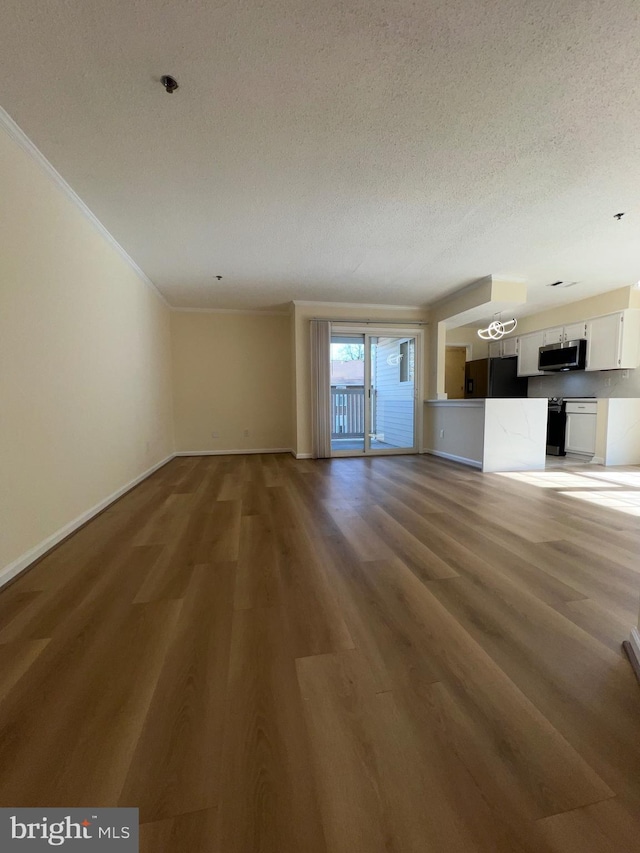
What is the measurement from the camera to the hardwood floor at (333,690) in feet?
2.41

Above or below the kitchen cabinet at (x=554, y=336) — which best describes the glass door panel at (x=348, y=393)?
below

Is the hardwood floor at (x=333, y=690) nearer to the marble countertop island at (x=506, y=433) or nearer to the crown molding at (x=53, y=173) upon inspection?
the marble countertop island at (x=506, y=433)

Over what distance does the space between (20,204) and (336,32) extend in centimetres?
187

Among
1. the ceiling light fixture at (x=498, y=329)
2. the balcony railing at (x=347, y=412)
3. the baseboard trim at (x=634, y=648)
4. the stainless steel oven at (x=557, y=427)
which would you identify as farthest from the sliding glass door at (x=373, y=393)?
the baseboard trim at (x=634, y=648)

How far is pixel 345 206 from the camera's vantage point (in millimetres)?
2648

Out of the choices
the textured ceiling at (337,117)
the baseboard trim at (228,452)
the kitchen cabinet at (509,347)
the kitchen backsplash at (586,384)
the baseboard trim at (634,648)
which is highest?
the textured ceiling at (337,117)

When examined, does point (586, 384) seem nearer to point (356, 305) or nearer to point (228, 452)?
point (356, 305)

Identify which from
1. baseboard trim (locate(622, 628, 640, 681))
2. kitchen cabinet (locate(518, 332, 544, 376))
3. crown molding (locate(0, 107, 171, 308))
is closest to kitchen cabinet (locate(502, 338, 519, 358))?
kitchen cabinet (locate(518, 332, 544, 376))

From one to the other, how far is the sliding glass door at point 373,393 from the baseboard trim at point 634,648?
4378 mm

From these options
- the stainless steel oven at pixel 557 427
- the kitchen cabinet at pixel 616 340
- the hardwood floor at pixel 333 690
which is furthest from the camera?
the stainless steel oven at pixel 557 427

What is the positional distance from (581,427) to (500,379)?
166 cm

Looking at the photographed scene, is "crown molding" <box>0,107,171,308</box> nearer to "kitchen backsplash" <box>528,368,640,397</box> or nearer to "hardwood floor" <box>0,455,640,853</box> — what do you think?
"hardwood floor" <box>0,455,640,853</box>

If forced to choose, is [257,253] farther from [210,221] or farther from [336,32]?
[336,32]

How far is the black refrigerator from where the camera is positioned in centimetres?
642
